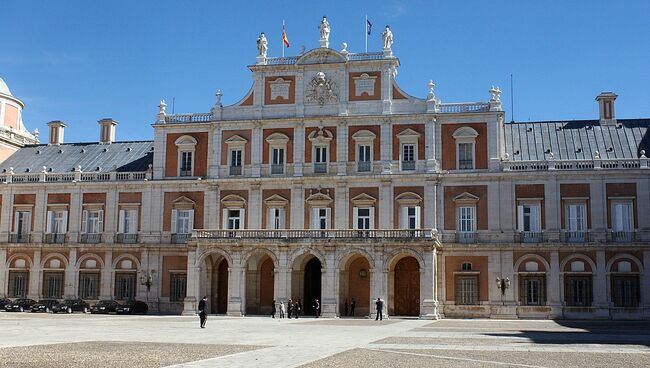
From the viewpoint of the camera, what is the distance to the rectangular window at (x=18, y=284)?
6456 centimetres

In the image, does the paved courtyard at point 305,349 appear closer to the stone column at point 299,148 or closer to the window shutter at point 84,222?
the stone column at point 299,148

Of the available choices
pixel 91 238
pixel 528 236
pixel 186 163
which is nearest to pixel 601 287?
pixel 528 236

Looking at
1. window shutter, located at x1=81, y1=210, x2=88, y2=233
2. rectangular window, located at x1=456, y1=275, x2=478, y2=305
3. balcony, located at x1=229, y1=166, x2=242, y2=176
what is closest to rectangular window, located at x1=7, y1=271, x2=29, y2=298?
window shutter, located at x1=81, y1=210, x2=88, y2=233

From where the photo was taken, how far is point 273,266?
59.8 metres

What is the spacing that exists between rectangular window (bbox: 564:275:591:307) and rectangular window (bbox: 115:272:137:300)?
103ft

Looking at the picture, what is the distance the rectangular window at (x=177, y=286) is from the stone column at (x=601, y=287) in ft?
95.4

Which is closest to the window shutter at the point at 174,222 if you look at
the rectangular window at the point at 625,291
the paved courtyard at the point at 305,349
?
the paved courtyard at the point at 305,349

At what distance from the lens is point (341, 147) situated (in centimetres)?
5894

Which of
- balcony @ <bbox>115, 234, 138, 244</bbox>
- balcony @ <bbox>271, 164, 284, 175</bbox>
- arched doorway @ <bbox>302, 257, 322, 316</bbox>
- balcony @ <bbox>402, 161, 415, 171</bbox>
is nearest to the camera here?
balcony @ <bbox>402, 161, 415, 171</bbox>

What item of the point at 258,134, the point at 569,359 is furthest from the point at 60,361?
the point at 258,134

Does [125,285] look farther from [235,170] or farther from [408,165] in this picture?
[408,165]

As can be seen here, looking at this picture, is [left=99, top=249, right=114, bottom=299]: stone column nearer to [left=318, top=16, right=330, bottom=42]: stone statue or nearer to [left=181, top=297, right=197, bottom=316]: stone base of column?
[left=181, top=297, right=197, bottom=316]: stone base of column

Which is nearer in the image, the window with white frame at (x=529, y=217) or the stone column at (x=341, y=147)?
the window with white frame at (x=529, y=217)

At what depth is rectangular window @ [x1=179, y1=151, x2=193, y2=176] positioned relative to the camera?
2458 inches
